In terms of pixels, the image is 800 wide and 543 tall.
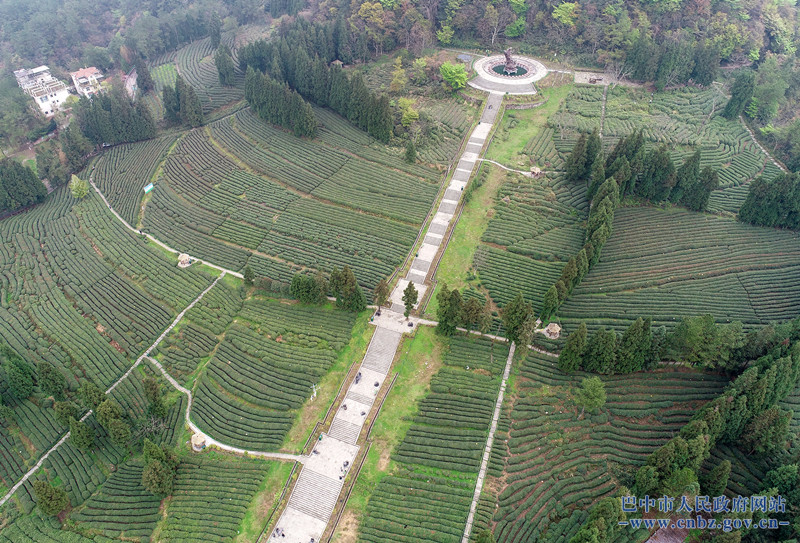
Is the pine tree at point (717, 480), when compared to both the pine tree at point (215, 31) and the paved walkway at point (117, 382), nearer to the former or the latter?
the paved walkway at point (117, 382)

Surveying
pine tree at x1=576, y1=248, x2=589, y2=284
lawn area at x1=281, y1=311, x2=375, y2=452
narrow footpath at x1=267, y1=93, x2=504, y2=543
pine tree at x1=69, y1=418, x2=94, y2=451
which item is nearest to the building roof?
narrow footpath at x1=267, y1=93, x2=504, y2=543

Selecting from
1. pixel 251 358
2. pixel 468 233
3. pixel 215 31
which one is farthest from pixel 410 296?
pixel 215 31

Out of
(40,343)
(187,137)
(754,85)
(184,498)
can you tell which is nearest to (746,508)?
(184,498)

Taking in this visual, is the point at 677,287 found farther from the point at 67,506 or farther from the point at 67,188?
the point at 67,188

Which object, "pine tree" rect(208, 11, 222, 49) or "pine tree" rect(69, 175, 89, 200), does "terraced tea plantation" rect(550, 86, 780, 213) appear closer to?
"pine tree" rect(69, 175, 89, 200)

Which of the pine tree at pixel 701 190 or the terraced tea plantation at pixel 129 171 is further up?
the pine tree at pixel 701 190

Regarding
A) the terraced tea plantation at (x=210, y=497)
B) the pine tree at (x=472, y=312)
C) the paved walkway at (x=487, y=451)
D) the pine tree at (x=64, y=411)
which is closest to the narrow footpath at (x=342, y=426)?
the paved walkway at (x=487, y=451)

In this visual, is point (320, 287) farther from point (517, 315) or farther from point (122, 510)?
point (122, 510)
